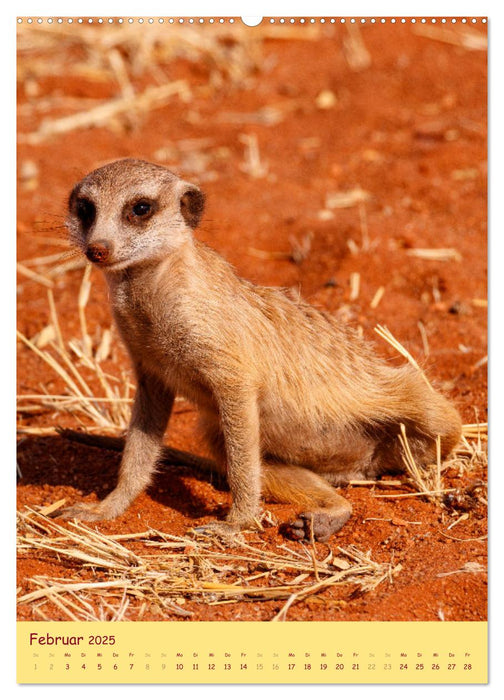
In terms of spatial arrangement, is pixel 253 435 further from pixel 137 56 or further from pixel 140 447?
pixel 137 56

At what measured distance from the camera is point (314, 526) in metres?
4.06

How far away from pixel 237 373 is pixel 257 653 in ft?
4.01

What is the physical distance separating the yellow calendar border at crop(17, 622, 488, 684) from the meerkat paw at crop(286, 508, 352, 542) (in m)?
0.72

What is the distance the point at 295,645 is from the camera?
3291 mm

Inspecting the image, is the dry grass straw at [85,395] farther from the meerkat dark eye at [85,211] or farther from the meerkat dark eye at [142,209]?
the meerkat dark eye at [142,209]

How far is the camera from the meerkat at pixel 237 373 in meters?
3.96

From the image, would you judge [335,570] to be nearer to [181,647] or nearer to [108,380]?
[181,647]

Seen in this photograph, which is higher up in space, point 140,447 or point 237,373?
point 237,373

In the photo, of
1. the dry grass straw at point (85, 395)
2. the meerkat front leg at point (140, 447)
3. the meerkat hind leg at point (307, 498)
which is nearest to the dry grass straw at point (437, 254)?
the dry grass straw at point (85, 395)

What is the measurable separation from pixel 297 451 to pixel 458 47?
673 centimetres

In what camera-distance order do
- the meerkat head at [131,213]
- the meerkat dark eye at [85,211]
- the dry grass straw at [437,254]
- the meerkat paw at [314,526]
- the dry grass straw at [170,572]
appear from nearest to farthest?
1. the dry grass straw at [170,572]
2. the meerkat head at [131,213]
3. the meerkat dark eye at [85,211]
4. the meerkat paw at [314,526]
5. the dry grass straw at [437,254]

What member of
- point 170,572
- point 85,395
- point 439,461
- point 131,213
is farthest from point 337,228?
point 170,572

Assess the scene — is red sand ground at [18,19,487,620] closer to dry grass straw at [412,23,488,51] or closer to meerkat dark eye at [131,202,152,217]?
dry grass straw at [412,23,488,51]

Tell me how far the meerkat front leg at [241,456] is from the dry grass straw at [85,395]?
1366mm
